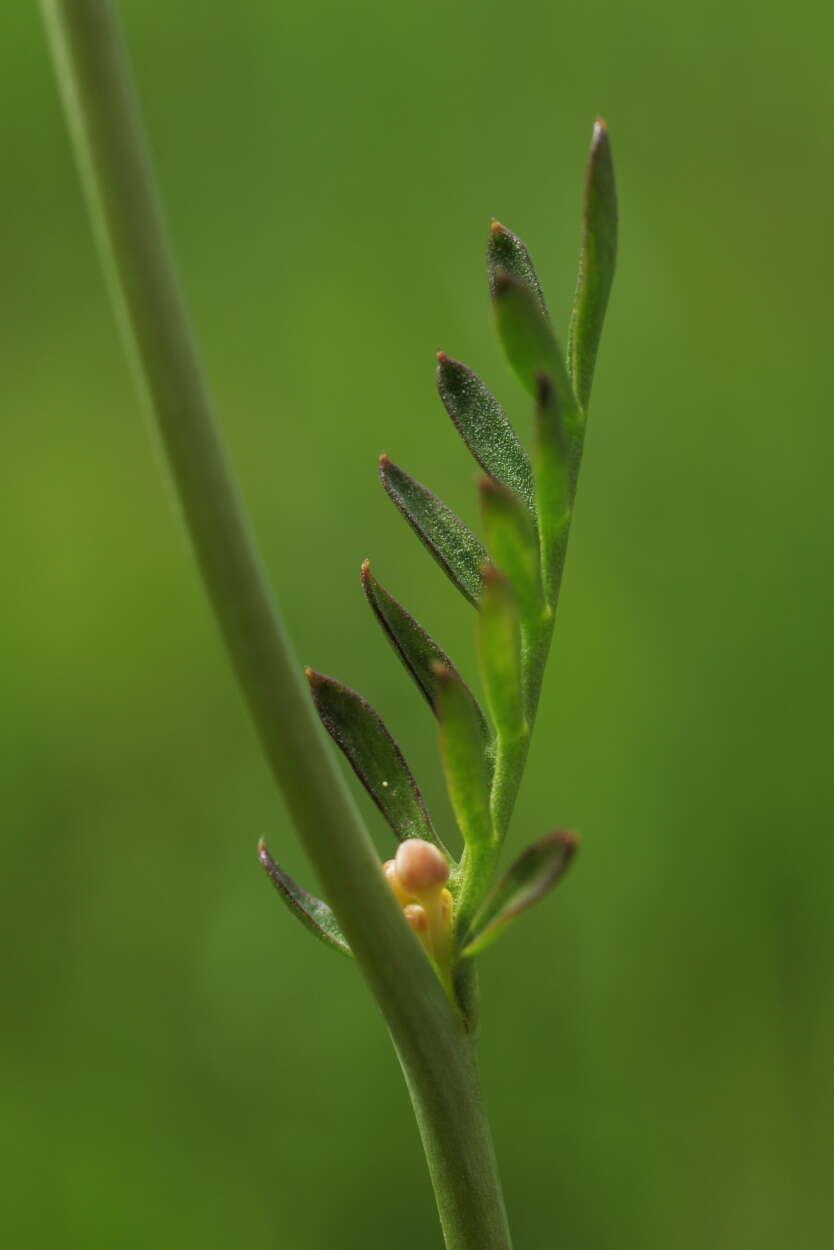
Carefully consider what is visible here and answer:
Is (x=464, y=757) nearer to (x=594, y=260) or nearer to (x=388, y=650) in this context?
(x=594, y=260)

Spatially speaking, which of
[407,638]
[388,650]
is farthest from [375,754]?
[388,650]

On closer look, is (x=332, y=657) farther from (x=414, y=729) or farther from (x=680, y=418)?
(x=680, y=418)

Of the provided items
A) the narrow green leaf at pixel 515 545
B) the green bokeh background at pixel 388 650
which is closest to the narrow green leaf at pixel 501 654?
the narrow green leaf at pixel 515 545

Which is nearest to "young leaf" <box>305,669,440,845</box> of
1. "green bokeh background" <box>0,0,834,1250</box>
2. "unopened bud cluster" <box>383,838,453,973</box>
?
"unopened bud cluster" <box>383,838,453,973</box>

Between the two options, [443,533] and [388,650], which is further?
[388,650]

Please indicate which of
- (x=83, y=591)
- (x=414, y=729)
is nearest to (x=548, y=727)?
(x=414, y=729)

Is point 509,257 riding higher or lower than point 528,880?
higher

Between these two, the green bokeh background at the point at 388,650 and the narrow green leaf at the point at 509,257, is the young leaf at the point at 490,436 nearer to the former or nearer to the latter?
the narrow green leaf at the point at 509,257
